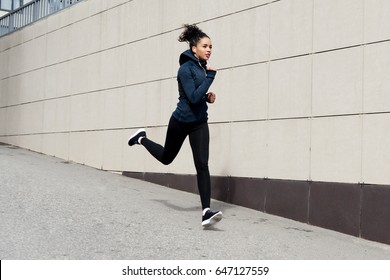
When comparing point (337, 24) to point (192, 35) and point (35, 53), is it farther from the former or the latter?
point (35, 53)

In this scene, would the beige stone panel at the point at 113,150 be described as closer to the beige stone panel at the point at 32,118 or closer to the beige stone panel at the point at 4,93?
the beige stone panel at the point at 32,118

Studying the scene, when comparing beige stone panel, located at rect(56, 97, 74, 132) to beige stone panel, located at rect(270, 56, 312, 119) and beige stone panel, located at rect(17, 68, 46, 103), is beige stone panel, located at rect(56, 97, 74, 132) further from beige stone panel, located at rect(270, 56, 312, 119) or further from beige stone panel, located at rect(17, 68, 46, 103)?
beige stone panel, located at rect(270, 56, 312, 119)

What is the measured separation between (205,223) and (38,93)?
26.6 ft

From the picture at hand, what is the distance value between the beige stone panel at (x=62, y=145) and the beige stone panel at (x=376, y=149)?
268 inches

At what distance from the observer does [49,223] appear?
19.1ft

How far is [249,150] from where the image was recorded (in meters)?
7.79

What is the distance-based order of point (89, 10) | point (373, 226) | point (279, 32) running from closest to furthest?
point (373, 226) < point (279, 32) < point (89, 10)

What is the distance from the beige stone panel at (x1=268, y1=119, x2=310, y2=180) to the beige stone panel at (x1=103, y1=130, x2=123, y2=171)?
352cm

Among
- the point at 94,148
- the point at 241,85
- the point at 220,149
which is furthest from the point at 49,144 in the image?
the point at 241,85

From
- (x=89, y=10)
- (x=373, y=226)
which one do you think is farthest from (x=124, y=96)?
(x=373, y=226)

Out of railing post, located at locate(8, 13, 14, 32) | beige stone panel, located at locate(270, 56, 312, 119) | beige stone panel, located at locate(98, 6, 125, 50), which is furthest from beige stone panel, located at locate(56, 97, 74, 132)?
beige stone panel, located at locate(270, 56, 312, 119)

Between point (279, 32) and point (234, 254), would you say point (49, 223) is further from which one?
point (279, 32)

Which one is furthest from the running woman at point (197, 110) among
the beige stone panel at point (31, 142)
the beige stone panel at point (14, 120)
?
the beige stone panel at point (14, 120)

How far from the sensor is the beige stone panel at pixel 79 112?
11266 mm
